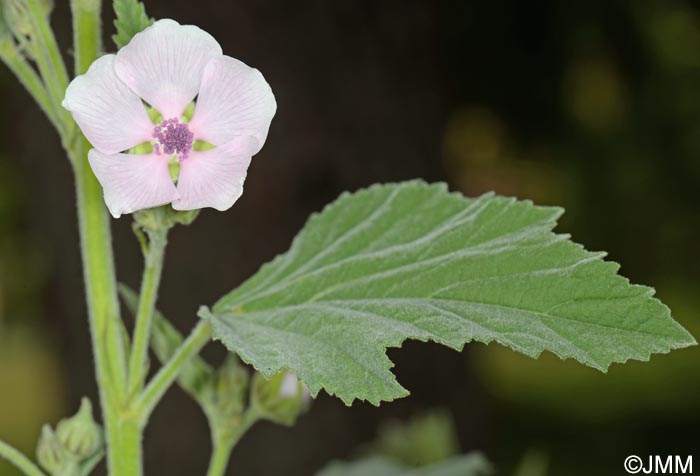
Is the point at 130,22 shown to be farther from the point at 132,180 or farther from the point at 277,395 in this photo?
the point at 277,395

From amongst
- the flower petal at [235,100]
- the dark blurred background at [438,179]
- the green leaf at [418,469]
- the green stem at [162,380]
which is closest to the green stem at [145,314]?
the green stem at [162,380]

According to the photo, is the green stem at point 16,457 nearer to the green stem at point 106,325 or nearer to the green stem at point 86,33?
the green stem at point 106,325

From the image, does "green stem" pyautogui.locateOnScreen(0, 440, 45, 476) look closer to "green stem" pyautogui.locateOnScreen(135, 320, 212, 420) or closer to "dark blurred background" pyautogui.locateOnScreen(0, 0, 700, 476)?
"green stem" pyautogui.locateOnScreen(135, 320, 212, 420)

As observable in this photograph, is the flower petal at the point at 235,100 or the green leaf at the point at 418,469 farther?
the green leaf at the point at 418,469

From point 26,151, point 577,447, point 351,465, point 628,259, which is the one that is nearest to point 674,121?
point 628,259

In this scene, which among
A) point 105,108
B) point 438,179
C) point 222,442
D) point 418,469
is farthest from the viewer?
point 438,179

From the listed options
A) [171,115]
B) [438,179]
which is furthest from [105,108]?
[438,179]

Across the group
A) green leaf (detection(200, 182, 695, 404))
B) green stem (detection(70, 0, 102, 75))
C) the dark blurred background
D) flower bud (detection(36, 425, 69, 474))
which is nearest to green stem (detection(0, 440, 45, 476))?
flower bud (detection(36, 425, 69, 474))
